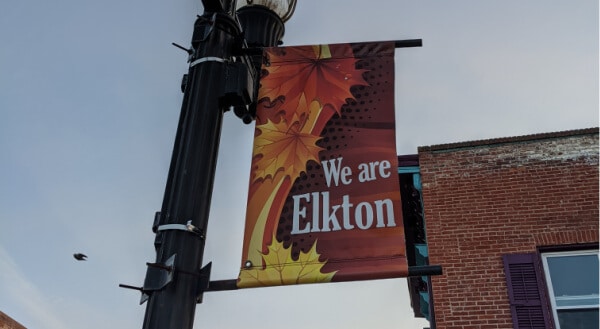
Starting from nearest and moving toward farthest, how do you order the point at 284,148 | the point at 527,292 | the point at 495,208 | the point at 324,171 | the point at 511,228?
the point at 324,171 < the point at 284,148 < the point at 527,292 < the point at 511,228 < the point at 495,208

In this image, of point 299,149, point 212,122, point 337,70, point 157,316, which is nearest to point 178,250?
point 157,316

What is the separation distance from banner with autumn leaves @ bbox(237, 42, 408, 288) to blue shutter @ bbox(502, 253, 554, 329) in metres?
5.21

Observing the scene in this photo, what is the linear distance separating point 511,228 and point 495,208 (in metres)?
0.39

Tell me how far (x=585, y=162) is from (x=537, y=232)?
4.63 ft

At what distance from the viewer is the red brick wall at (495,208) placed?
25.6 ft

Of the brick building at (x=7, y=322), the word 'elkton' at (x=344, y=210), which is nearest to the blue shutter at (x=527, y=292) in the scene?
the word 'elkton' at (x=344, y=210)

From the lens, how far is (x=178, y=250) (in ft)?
8.79

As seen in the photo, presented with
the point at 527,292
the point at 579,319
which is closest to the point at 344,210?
the point at 527,292

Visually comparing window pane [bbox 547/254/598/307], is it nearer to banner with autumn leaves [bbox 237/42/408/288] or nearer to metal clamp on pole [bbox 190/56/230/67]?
banner with autumn leaves [bbox 237/42/408/288]

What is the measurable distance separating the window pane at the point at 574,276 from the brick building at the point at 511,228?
0.01m

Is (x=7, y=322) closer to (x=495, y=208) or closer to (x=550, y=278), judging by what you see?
(x=495, y=208)

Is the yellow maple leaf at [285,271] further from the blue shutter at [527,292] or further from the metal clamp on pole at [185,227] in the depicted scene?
the blue shutter at [527,292]

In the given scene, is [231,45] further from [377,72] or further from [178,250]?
[178,250]

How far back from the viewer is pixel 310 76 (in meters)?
3.73
